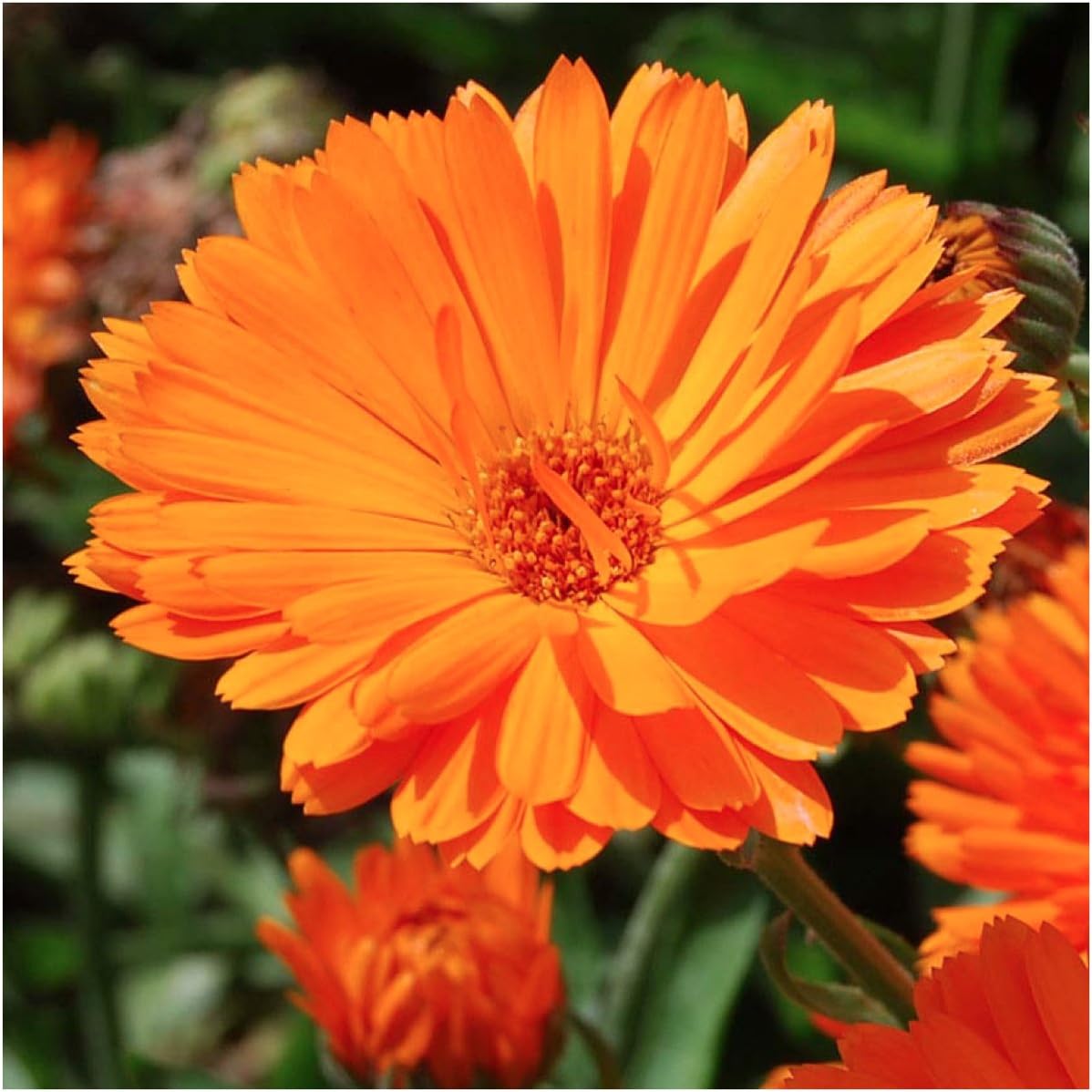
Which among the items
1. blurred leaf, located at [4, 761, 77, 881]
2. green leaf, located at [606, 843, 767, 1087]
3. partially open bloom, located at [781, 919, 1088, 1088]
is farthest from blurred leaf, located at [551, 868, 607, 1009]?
partially open bloom, located at [781, 919, 1088, 1088]

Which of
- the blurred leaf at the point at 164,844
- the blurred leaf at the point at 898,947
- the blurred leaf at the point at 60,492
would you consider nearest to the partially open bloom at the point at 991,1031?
the blurred leaf at the point at 898,947

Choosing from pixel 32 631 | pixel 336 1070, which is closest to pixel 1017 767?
pixel 336 1070

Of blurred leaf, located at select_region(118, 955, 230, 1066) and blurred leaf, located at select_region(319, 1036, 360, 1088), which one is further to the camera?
blurred leaf, located at select_region(118, 955, 230, 1066)

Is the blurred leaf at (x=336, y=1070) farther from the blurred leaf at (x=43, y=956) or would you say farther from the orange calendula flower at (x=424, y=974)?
the blurred leaf at (x=43, y=956)

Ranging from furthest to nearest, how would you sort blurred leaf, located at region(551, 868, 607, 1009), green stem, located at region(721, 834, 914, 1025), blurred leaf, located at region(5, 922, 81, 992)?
1. blurred leaf, located at region(5, 922, 81, 992)
2. blurred leaf, located at region(551, 868, 607, 1009)
3. green stem, located at region(721, 834, 914, 1025)

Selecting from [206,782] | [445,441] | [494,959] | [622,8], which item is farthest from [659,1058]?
[622,8]

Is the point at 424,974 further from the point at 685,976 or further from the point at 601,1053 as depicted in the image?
the point at 685,976

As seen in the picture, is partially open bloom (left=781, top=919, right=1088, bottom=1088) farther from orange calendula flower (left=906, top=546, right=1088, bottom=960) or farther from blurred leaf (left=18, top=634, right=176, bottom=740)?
blurred leaf (left=18, top=634, right=176, bottom=740)
